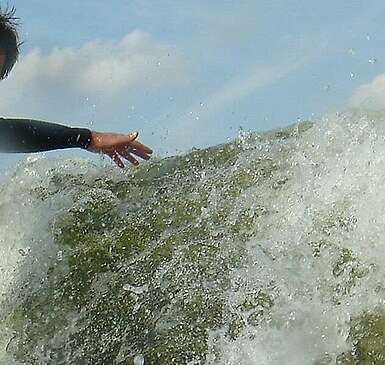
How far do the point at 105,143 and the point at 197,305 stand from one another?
4.11 ft

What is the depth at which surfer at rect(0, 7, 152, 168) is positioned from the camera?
3.93 meters

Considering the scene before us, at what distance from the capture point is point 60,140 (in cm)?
428

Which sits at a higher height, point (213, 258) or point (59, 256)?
point (59, 256)

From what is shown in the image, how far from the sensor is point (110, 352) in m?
4.99

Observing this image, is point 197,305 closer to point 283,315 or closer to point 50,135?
point 283,315

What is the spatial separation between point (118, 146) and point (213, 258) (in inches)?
45.9

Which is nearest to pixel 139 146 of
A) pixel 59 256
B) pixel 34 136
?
pixel 34 136

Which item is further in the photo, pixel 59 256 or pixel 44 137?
pixel 59 256

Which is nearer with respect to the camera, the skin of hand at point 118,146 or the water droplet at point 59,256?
the skin of hand at point 118,146

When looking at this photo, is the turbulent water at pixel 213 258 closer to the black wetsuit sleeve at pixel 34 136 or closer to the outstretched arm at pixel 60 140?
the outstretched arm at pixel 60 140

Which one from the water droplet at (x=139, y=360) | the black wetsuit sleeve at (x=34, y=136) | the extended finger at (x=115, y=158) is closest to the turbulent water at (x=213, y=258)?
the water droplet at (x=139, y=360)

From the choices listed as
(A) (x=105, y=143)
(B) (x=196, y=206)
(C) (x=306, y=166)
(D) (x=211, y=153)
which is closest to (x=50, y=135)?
(A) (x=105, y=143)

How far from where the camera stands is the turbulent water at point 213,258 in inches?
183

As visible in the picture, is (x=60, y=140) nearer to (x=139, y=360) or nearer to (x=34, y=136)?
(x=34, y=136)
